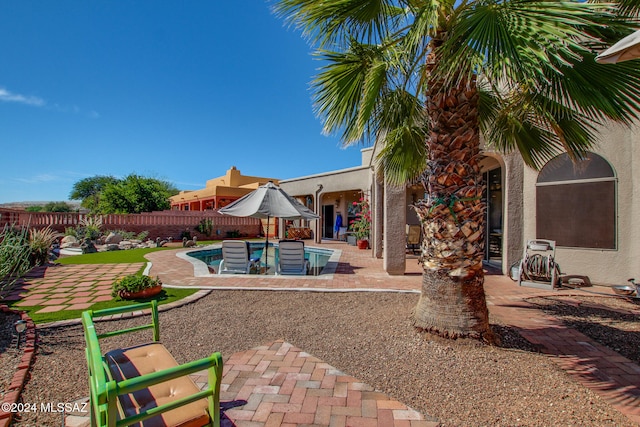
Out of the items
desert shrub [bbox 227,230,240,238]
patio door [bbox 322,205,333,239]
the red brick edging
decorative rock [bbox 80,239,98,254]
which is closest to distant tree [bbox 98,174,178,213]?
desert shrub [bbox 227,230,240,238]

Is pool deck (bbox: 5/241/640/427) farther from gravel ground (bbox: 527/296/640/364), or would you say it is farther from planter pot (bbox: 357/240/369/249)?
planter pot (bbox: 357/240/369/249)

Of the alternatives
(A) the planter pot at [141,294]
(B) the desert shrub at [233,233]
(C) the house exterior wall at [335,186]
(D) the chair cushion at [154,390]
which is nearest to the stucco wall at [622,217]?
(C) the house exterior wall at [335,186]

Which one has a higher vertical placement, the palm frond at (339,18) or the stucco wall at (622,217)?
the palm frond at (339,18)

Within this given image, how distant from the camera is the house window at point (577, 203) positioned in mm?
7840

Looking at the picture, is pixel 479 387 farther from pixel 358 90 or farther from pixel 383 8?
pixel 383 8

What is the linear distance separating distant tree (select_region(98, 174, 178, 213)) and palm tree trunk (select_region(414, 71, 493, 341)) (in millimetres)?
31372

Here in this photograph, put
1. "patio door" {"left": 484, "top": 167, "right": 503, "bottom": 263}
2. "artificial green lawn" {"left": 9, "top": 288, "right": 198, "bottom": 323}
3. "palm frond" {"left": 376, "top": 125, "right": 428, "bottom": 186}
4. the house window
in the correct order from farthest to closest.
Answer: "patio door" {"left": 484, "top": 167, "right": 503, "bottom": 263}
the house window
"palm frond" {"left": 376, "top": 125, "right": 428, "bottom": 186}
"artificial green lawn" {"left": 9, "top": 288, "right": 198, "bottom": 323}

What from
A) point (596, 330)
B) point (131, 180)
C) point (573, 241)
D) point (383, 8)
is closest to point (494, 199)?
point (573, 241)

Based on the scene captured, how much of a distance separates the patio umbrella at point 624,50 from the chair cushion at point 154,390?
354 cm

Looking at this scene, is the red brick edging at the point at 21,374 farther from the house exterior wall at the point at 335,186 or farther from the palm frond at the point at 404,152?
the house exterior wall at the point at 335,186

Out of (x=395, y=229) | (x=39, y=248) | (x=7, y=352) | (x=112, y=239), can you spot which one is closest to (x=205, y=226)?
(x=112, y=239)

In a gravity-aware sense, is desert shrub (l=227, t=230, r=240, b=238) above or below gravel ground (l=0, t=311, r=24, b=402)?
above

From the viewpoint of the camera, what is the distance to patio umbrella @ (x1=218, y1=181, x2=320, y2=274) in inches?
369

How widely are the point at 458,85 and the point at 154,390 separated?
461 centimetres
